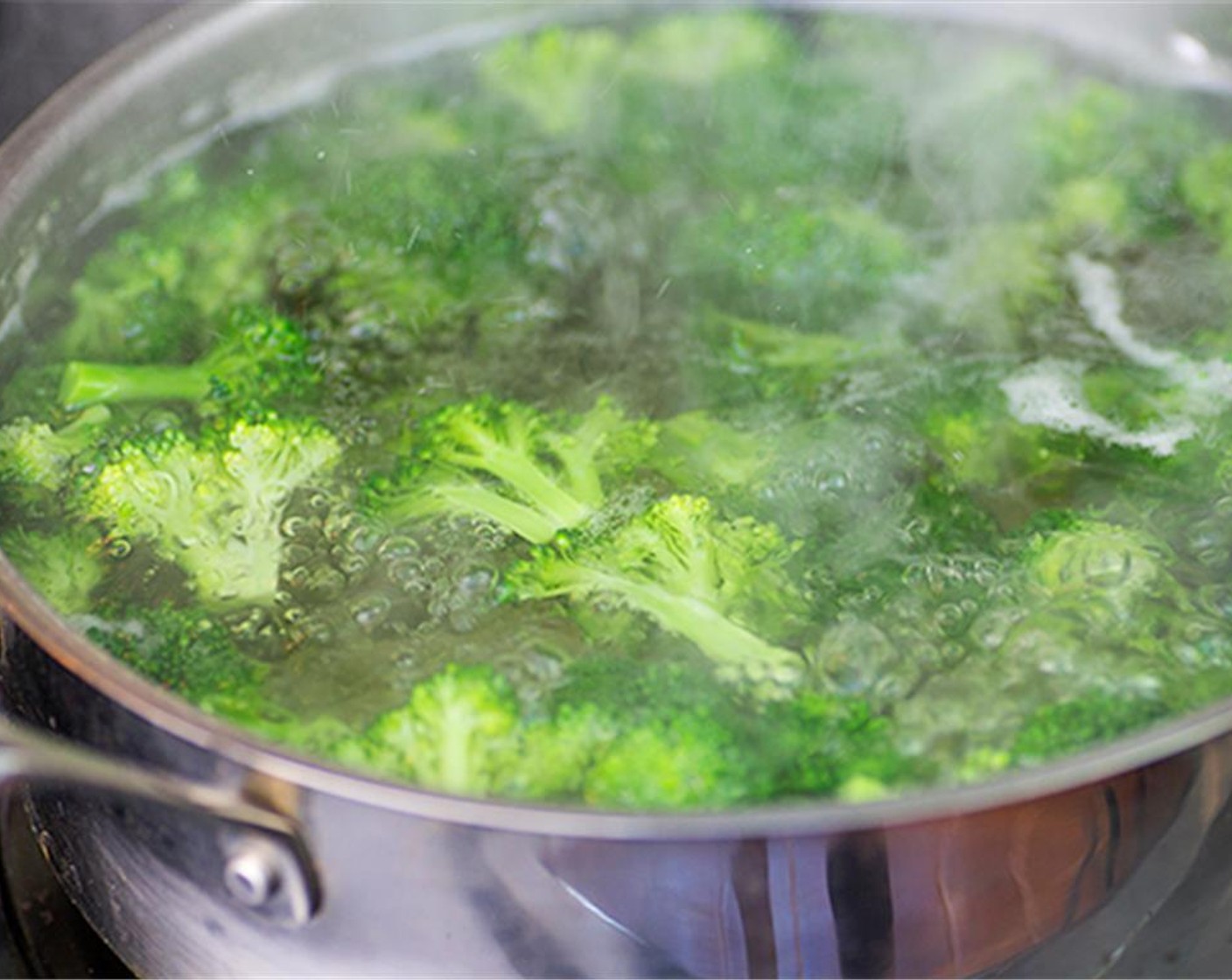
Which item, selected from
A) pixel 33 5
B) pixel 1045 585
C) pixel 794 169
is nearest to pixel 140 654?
pixel 1045 585

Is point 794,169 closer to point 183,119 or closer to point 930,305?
point 930,305

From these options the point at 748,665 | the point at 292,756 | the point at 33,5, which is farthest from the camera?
the point at 33,5

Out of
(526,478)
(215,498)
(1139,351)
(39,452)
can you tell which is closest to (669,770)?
(526,478)

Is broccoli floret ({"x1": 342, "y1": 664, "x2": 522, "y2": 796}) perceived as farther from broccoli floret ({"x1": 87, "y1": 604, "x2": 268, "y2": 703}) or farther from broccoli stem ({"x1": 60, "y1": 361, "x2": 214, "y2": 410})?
broccoli stem ({"x1": 60, "y1": 361, "x2": 214, "y2": 410})

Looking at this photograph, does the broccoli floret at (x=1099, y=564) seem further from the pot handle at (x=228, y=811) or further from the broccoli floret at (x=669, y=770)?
the pot handle at (x=228, y=811)

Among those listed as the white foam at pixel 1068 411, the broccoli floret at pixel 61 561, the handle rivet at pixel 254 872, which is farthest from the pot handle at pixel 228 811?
the white foam at pixel 1068 411

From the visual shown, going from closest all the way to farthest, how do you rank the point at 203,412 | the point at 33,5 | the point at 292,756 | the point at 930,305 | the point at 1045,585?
the point at 292,756 → the point at 1045,585 → the point at 203,412 → the point at 930,305 → the point at 33,5

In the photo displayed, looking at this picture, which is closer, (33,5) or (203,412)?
(203,412)
